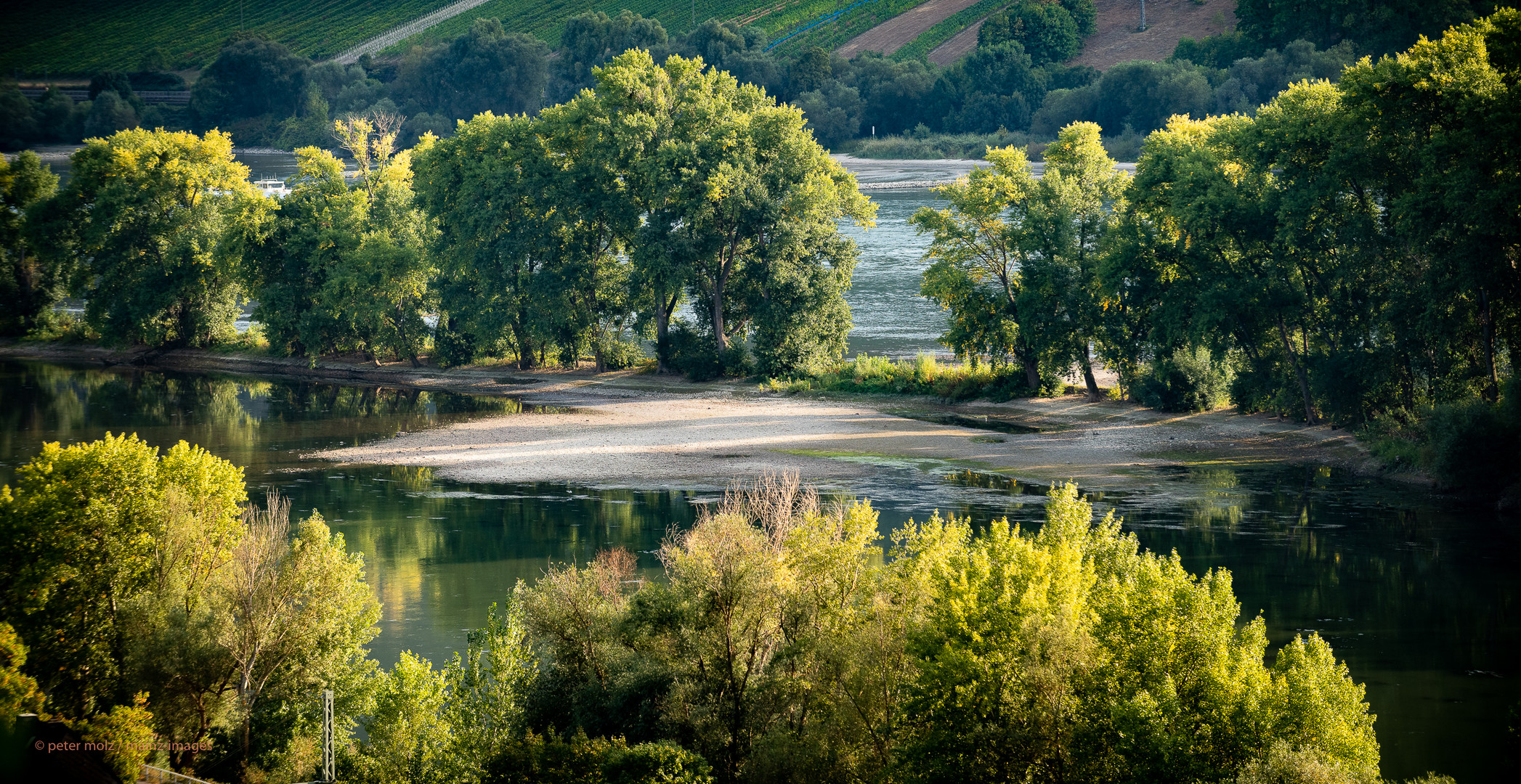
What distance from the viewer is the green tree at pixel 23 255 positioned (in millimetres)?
99625

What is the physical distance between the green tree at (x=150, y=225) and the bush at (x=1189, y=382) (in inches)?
2339

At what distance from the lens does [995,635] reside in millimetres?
26844

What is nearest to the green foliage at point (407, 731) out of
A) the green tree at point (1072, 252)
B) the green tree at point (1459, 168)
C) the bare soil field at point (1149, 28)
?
the green tree at point (1459, 168)

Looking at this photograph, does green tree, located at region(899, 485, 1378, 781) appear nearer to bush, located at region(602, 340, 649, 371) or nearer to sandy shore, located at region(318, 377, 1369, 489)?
sandy shore, located at region(318, 377, 1369, 489)

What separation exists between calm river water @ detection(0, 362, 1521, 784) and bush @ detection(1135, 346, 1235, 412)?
9463mm

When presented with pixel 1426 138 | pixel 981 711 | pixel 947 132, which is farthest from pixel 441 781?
pixel 947 132

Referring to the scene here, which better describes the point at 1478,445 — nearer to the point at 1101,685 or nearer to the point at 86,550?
the point at 1101,685

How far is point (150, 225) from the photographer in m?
93.7

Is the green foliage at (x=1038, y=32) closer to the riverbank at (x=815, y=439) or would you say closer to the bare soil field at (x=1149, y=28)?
the bare soil field at (x=1149, y=28)

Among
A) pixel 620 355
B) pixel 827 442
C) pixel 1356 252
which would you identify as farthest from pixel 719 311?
pixel 1356 252

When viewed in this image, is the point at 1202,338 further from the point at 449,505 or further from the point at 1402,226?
the point at 449,505

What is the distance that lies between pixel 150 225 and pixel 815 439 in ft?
180

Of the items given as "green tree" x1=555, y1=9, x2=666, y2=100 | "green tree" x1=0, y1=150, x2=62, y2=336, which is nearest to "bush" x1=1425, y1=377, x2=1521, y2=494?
"green tree" x1=0, y1=150, x2=62, y2=336

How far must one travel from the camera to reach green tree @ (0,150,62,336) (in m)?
99.6
